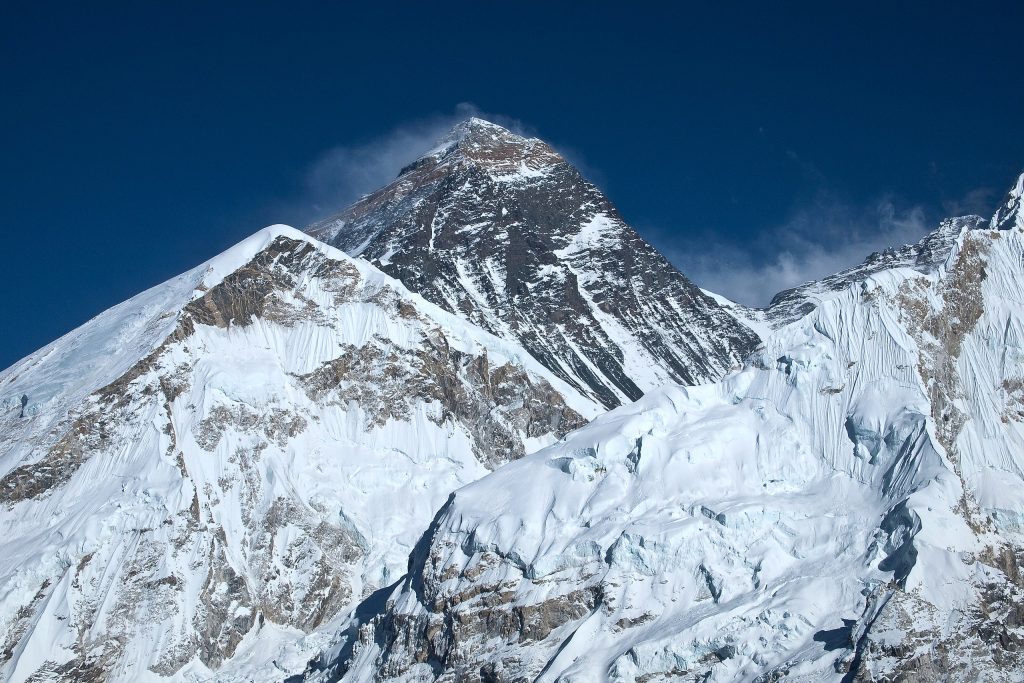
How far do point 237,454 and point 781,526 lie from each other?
174 feet

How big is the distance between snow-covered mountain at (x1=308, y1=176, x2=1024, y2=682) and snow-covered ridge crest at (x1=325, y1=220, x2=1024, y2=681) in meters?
0.14

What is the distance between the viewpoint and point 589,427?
3922 inches

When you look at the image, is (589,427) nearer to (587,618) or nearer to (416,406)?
(587,618)

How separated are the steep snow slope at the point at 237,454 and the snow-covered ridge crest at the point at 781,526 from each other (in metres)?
13.1

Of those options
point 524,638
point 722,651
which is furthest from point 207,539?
point 722,651

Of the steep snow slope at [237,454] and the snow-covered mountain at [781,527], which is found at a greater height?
the steep snow slope at [237,454]

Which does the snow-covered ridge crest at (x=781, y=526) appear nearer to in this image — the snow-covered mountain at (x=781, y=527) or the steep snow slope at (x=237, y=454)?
the snow-covered mountain at (x=781, y=527)

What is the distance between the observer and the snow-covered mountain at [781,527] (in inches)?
3068

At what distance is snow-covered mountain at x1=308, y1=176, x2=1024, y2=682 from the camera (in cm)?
7794

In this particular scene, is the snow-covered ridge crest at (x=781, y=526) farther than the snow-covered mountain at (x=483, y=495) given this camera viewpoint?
No

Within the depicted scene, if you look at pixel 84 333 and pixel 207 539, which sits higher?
pixel 84 333

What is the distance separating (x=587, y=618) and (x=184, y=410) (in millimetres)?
51259

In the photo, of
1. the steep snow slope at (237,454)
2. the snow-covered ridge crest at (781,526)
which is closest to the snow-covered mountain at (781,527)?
the snow-covered ridge crest at (781,526)

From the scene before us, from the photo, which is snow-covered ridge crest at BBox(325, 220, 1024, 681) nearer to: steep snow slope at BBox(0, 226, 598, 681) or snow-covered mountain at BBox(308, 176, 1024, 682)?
snow-covered mountain at BBox(308, 176, 1024, 682)
